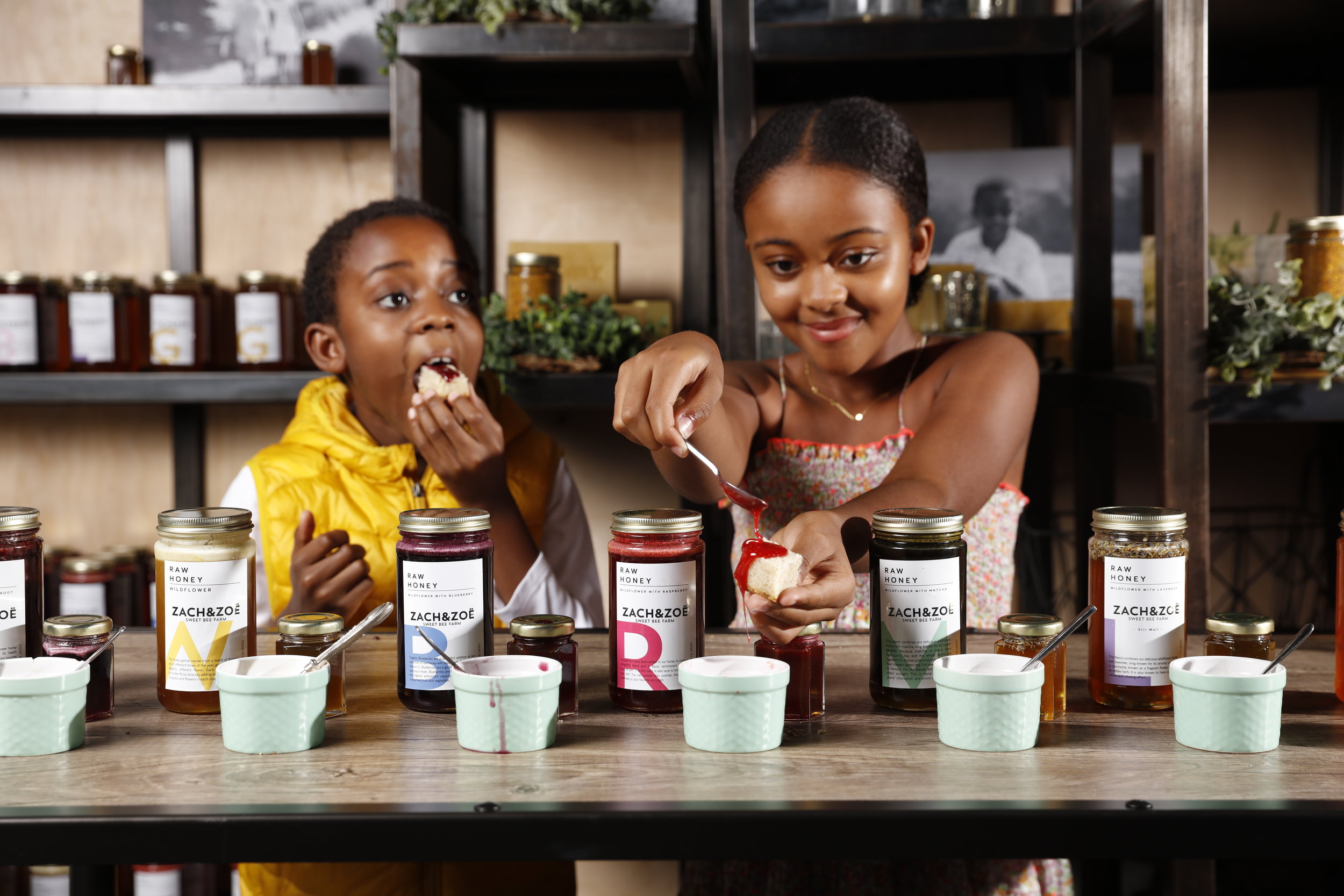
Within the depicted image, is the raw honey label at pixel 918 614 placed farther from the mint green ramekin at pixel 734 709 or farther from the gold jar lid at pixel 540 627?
the gold jar lid at pixel 540 627

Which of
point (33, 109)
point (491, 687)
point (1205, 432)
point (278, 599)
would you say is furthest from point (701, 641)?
point (33, 109)

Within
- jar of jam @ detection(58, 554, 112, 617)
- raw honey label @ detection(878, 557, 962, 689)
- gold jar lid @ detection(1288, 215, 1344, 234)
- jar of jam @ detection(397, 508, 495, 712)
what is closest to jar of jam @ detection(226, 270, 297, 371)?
jar of jam @ detection(58, 554, 112, 617)

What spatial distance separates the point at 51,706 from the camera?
2.56 feet

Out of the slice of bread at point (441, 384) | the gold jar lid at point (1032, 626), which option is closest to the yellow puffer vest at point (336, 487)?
the slice of bread at point (441, 384)

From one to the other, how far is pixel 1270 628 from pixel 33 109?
1.93 m

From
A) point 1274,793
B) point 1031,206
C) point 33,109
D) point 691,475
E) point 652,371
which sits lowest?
point 1274,793

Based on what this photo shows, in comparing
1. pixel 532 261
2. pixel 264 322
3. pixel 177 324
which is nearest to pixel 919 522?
pixel 532 261

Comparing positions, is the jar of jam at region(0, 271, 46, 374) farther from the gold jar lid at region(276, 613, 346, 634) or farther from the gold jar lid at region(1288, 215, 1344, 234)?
the gold jar lid at region(1288, 215, 1344, 234)

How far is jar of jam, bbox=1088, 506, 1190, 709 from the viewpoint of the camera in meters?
0.85

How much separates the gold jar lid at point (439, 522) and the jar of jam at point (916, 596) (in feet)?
1.03

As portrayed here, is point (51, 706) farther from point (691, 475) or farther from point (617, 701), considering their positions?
point (691, 475)

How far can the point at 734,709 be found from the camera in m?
0.77

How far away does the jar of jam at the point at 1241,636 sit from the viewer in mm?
854

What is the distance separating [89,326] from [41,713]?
1.24 m
